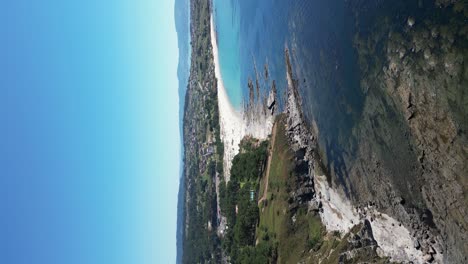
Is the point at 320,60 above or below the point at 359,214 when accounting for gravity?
above

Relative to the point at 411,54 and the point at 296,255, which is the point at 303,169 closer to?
the point at 296,255

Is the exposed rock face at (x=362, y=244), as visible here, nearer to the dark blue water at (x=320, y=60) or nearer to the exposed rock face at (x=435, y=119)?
the exposed rock face at (x=435, y=119)

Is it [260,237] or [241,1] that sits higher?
[241,1]

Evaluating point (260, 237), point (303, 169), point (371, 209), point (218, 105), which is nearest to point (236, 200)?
point (260, 237)

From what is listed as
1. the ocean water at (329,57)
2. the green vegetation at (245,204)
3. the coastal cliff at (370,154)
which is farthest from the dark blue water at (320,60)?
the green vegetation at (245,204)

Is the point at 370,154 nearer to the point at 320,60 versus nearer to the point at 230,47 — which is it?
the point at 320,60

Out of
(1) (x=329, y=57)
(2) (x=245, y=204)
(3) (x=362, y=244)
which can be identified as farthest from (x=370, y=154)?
(2) (x=245, y=204)
